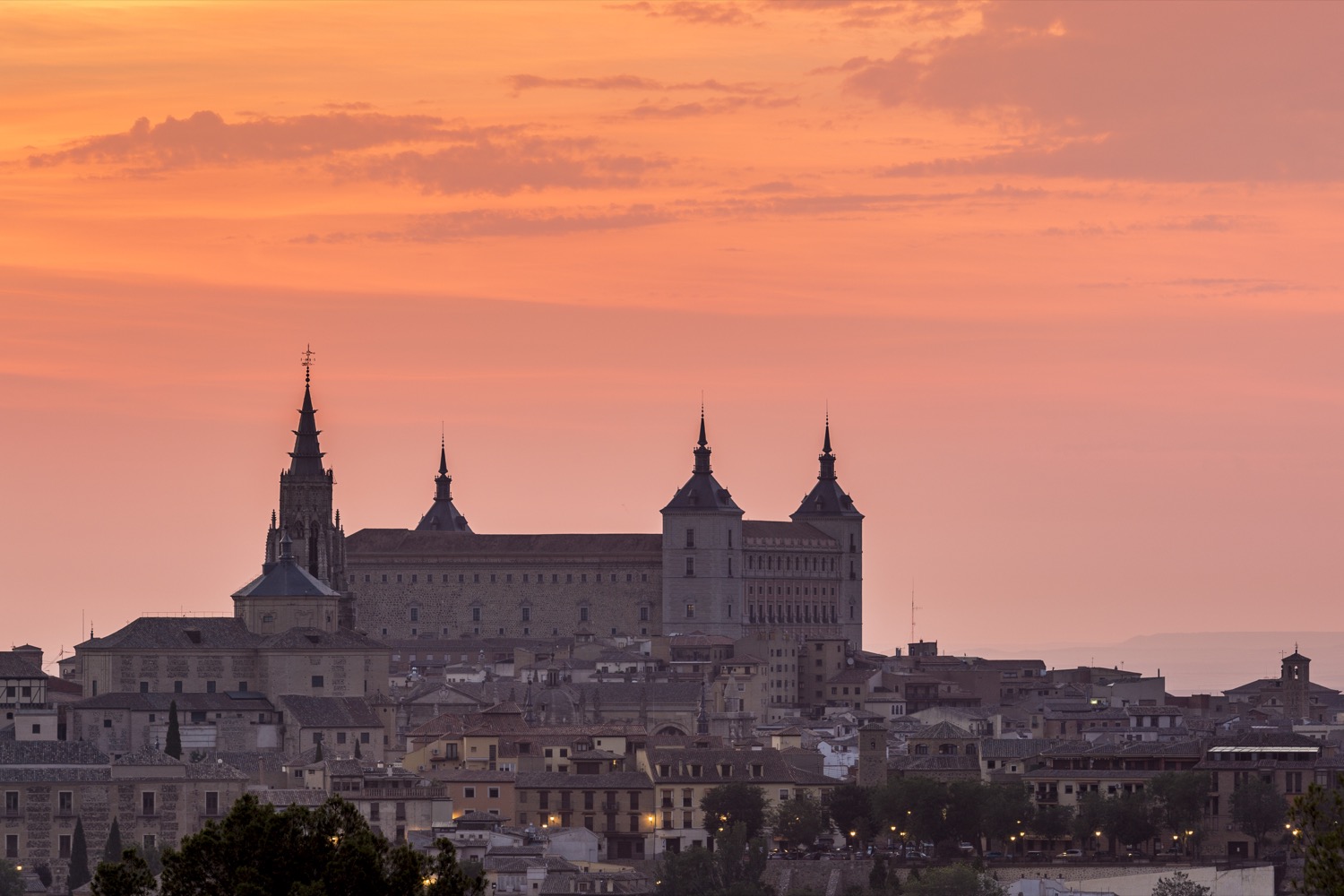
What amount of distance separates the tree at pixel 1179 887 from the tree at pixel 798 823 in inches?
586

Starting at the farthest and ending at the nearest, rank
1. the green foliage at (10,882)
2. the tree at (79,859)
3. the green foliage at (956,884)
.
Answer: the green foliage at (956,884) < the tree at (79,859) < the green foliage at (10,882)

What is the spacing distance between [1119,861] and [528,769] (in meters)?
25.5

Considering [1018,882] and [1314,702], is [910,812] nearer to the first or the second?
[1018,882]

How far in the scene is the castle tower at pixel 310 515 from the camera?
570 ft

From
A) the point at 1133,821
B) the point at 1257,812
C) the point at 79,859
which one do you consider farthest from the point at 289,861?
the point at 1257,812

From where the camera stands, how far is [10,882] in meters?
106

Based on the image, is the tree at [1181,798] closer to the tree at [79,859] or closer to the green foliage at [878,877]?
the green foliage at [878,877]

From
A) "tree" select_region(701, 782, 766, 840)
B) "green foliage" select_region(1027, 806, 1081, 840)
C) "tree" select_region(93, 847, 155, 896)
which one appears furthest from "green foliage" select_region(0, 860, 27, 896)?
"tree" select_region(93, 847, 155, 896)

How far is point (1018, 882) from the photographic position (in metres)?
112

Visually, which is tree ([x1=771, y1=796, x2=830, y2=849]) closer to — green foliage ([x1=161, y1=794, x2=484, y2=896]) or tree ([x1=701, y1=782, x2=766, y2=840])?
tree ([x1=701, y1=782, x2=766, y2=840])

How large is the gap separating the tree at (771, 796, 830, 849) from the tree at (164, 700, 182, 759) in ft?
62.9

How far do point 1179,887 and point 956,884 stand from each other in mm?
6385

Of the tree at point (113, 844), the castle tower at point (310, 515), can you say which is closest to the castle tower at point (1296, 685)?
the castle tower at point (310, 515)

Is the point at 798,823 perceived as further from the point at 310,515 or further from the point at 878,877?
the point at 310,515
